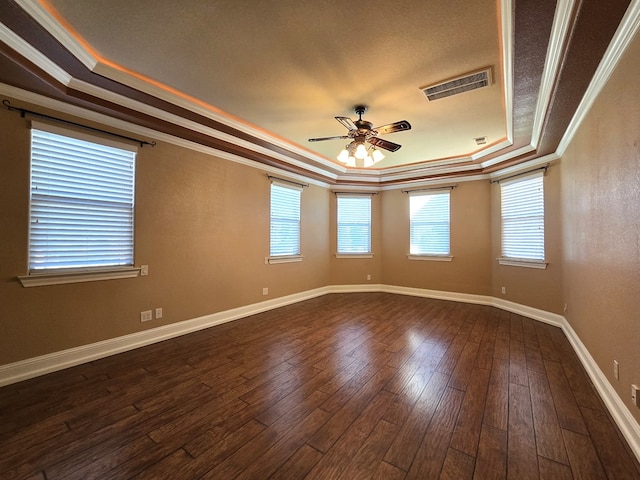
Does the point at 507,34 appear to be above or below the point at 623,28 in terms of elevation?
above

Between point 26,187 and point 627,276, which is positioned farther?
point 26,187

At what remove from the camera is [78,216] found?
2.77 metres

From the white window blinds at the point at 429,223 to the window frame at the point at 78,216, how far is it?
516cm

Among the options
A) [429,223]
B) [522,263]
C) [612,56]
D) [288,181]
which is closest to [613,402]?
[612,56]

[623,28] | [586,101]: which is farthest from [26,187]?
[586,101]

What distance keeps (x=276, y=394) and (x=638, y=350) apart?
2.43m

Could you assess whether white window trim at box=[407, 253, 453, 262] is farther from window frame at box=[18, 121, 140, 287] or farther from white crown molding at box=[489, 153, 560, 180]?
window frame at box=[18, 121, 140, 287]

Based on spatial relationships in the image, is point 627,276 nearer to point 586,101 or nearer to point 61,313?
point 586,101

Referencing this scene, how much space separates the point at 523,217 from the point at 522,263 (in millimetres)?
767

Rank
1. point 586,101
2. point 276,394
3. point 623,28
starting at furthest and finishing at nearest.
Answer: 1. point 586,101
2. point 276,394
3. point 623,28

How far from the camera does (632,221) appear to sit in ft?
5.75

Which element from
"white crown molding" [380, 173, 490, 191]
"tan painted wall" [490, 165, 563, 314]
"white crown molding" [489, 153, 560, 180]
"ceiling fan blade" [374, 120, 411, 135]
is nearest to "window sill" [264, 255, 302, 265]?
"white crown molding" [380, 173, 490, 191]

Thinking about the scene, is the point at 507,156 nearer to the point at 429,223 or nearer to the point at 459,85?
the point at 429,223

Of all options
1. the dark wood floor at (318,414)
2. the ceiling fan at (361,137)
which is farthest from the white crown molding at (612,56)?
the dark wood floor at (318,414)
